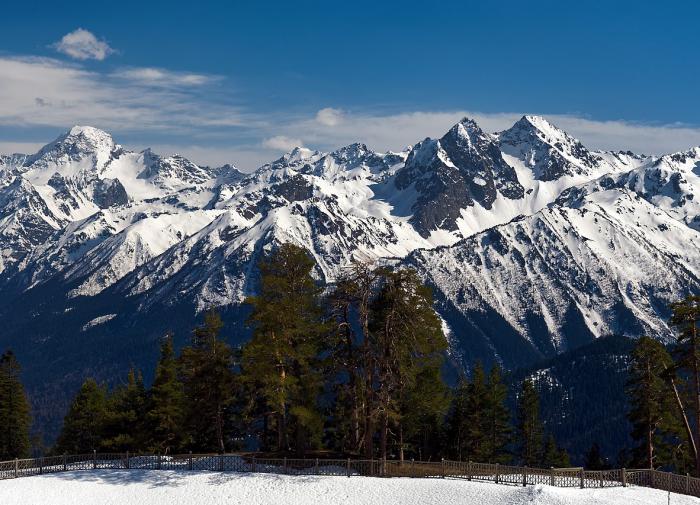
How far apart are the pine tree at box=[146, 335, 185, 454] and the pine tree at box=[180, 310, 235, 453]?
2906 millimetres

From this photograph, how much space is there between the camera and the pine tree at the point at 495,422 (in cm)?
9125

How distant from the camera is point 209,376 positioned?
76812 mm

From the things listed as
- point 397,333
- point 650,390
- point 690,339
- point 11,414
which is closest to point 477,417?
point 650,390

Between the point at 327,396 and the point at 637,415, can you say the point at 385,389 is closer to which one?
the point at 327,396

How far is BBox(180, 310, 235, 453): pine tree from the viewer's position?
250 ft

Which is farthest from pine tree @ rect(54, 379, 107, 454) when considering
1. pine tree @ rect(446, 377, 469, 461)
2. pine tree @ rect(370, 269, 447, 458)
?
pine tree @ rect(370, 269, 447, 458)

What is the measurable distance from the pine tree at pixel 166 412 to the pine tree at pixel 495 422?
97.5ft

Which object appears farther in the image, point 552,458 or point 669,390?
point 552,458

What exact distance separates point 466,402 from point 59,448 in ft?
153

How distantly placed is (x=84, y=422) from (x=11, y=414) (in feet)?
24.2

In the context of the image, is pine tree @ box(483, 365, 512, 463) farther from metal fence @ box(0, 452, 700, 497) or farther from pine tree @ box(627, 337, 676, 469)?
metal fence @ box(0, 452, 700, 497)

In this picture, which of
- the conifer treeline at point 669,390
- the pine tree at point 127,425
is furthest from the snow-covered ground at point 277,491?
the pine tree at point 127,425

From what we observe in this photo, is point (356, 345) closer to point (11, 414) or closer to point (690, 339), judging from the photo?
point (690, 339)

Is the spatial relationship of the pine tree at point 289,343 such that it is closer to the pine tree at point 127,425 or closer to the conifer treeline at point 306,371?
the conifer treeline at point 306,371
